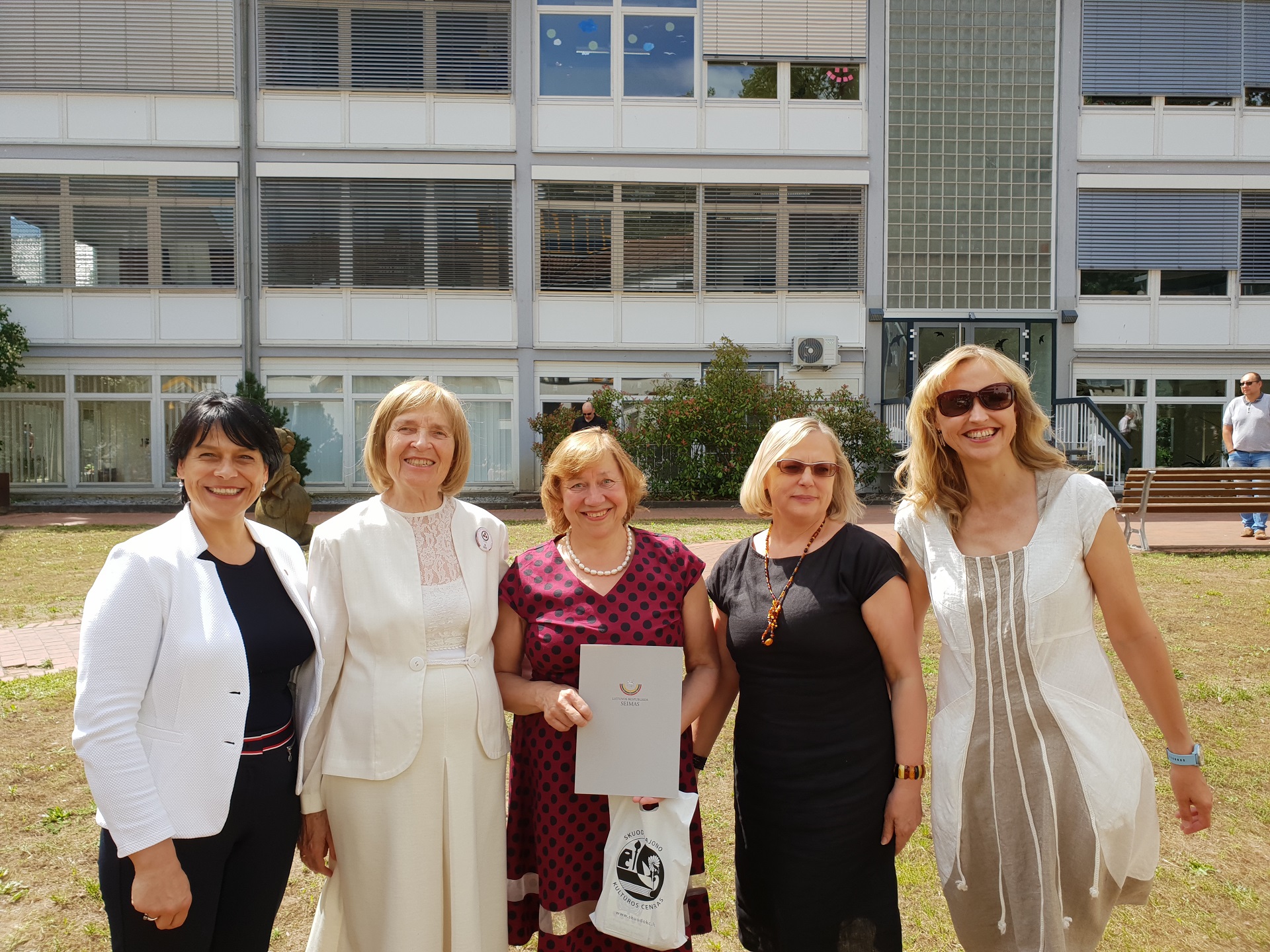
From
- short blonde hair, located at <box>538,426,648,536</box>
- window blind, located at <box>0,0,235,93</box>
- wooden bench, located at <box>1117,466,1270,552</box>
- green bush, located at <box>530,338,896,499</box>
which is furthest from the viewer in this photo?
window blind, located at <box>0,0,235,93</box>

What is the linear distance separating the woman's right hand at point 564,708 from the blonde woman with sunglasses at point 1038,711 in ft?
3.05

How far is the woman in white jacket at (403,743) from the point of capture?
2.32 metres

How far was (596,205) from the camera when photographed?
18531mm

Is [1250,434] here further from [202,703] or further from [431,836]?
[202,703]

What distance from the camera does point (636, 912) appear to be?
225cm

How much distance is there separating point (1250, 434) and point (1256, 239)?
10.4 m

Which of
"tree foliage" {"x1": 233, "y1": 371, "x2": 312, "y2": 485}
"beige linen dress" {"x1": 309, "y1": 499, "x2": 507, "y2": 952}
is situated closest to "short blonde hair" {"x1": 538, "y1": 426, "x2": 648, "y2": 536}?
"beige linen dress" {"x1": 309, "y1": 499, "x2": 507, "y2": 952}

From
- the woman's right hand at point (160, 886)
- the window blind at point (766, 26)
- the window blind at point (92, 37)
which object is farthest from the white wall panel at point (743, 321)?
the woman's right hand at point (160, 886)

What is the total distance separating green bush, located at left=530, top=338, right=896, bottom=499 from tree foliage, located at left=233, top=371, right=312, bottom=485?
4.77 meters

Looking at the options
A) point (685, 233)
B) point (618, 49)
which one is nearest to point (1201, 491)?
point (685, 233)

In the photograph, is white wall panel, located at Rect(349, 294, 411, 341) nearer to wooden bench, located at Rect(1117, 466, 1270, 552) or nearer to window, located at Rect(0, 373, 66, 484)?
window, located at Rect(0, 373, 66, 484)

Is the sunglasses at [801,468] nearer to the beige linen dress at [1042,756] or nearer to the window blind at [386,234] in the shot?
the beige linen dress at [1042,756]

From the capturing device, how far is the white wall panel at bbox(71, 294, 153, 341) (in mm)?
18078

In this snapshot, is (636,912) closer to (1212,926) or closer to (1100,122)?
(1212,926)
